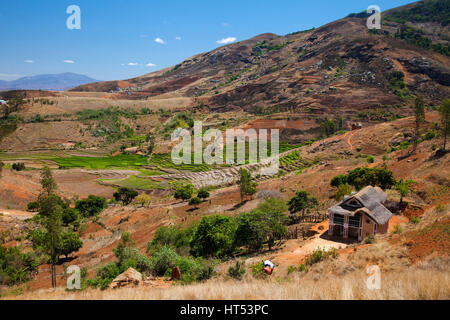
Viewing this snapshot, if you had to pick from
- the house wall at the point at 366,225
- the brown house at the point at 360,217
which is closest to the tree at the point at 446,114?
the brown house at the point at 360,217

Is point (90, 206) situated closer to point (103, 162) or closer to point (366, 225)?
point (103, 162)

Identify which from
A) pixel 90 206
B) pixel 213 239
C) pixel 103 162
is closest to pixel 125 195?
pixel 90 206

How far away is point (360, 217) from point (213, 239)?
10.1m

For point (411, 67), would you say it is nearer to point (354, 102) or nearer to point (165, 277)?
point (354, 102)

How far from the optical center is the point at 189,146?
77250mm

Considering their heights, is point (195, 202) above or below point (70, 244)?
above

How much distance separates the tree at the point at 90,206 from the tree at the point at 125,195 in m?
4.42

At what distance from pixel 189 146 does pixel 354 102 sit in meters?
50.9

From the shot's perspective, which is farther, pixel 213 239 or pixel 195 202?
pixel 195 202

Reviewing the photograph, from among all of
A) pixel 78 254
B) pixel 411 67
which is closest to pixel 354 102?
pixel 411 67

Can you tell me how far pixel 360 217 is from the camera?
19531 millimetres

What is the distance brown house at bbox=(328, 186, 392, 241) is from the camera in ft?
62.8

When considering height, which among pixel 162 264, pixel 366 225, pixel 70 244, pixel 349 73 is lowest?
pixel 70 244

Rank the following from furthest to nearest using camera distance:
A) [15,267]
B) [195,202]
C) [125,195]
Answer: [125,195]
[195,202]
[15,267]
